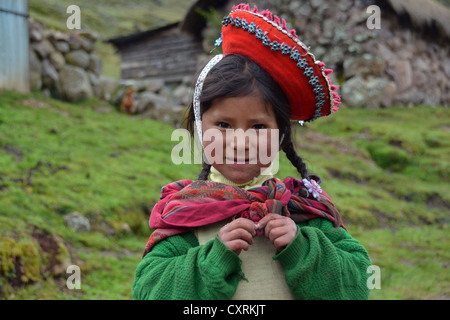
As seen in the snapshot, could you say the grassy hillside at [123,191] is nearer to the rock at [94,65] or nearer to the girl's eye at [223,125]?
the rock at [94,65]

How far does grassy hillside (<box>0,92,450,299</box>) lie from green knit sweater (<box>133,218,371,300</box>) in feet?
6.96

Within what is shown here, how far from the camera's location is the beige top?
1.36 m

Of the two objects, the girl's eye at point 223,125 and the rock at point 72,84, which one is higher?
the rock at point 72,84

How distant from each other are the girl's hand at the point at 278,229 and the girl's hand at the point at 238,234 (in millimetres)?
36

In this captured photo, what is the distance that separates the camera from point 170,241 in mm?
1469

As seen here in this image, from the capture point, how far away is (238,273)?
4.37 feet

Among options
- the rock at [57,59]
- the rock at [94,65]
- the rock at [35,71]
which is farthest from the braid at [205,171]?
the rock at [94,65]

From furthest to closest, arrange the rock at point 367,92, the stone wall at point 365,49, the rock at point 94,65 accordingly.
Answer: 1. the stone wall at point 365,49
2. the rock at point 367,92
3. the rock at point 94,65

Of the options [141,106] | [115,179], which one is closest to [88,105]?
[141,106]

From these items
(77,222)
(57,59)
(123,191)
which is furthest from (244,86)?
(57,59)

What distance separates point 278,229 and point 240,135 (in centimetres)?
33

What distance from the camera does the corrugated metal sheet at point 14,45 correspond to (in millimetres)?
7512

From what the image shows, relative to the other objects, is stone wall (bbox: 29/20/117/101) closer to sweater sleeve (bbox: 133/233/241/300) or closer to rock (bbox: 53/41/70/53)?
rock (bbox: 53/41/70/53)

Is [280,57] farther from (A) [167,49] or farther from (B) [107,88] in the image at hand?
(A) [167,49]
